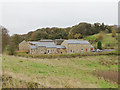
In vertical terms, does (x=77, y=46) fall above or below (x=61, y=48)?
above

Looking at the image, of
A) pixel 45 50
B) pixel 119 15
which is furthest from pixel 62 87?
pixel 45 50

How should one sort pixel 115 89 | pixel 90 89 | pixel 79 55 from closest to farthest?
1. pixel 90 89
2. pixel 115 89
3. pixel 79 55

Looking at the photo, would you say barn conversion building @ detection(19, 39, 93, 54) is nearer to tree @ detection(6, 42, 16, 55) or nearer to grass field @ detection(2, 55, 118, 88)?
tree @ detection(6, 42, 16, 55)

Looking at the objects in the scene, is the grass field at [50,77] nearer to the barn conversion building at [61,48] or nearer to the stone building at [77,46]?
the barn conversion building at [61,48]

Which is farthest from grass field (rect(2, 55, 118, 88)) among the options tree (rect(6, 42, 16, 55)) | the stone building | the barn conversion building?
the stone building

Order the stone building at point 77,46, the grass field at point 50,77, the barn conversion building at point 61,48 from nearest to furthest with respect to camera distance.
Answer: the grass field at point 50,77, the barn conversion building at point 61,48, the stone building at point 77,46

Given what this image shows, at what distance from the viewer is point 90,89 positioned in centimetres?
586

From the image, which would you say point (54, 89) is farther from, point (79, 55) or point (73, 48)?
point (73, 48)

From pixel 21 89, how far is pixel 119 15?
342 inches

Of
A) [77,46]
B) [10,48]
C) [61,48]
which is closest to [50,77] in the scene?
[10,48]

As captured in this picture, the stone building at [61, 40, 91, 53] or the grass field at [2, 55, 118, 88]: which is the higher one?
the stone building at [61, 40, 91, 53]

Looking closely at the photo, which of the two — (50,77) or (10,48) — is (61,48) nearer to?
(10,48)

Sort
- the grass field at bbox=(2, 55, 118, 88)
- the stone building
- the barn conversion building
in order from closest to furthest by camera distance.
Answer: the grass field at bbox=(2, 55, 118, 88) < the barn conversion building < the stone building

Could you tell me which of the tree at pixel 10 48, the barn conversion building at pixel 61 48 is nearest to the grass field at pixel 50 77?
the tree at pixel 10 48
